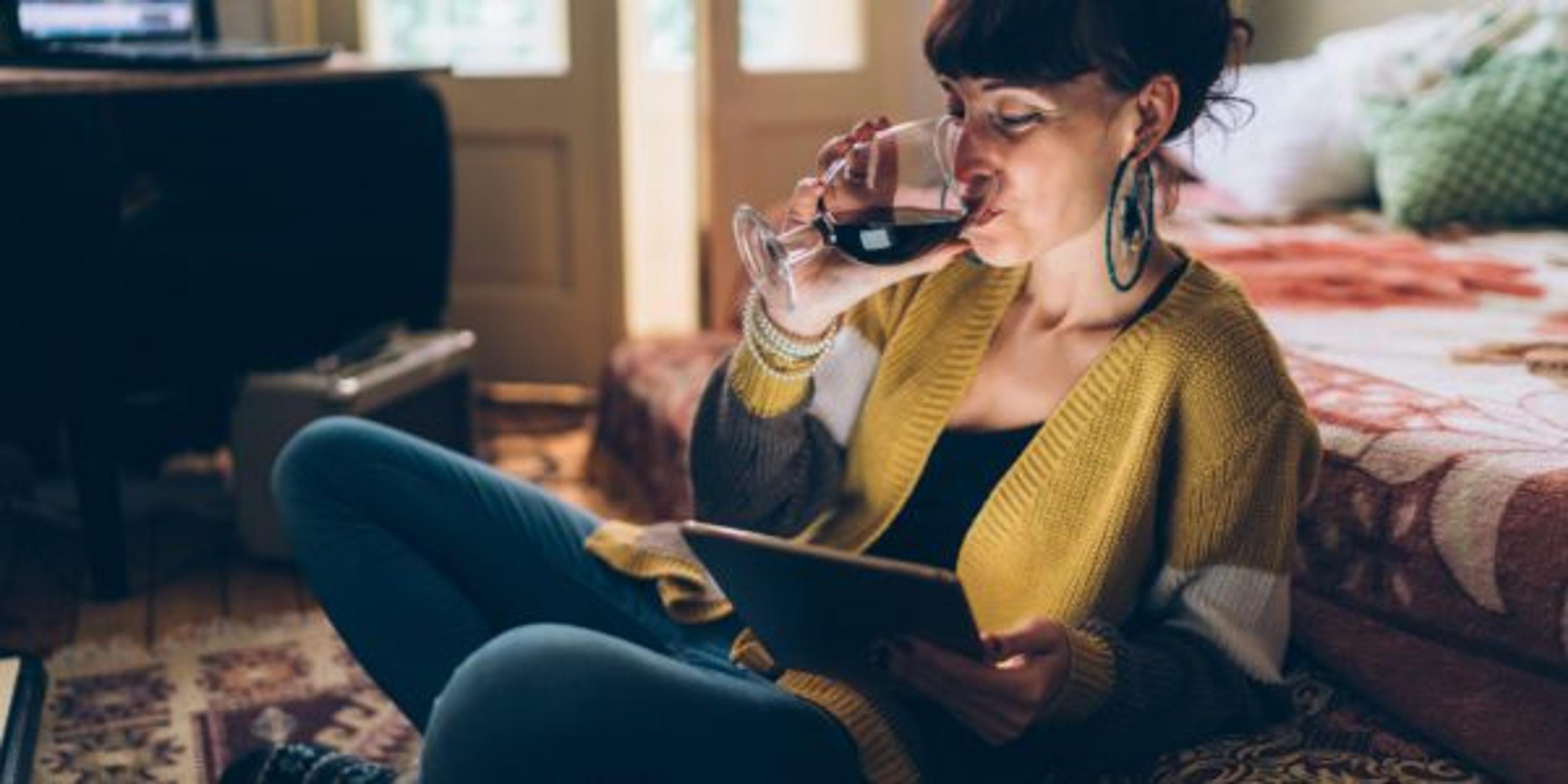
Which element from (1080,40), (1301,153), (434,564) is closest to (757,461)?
(434,564)

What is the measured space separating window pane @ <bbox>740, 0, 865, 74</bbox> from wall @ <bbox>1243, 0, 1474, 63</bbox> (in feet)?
2.61

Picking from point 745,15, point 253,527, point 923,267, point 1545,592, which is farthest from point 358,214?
point 1545,592

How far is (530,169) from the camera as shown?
121 inches

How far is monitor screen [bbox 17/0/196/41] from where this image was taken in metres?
2.04

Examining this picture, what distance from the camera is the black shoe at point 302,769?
4.03 feet

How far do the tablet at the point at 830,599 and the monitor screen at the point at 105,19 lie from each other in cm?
154

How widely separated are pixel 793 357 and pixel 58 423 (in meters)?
1.74

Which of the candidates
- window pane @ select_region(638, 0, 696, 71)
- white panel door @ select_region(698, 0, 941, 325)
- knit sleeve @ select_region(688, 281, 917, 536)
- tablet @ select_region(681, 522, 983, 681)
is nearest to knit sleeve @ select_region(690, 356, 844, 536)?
knit sleeve @ select_region(688, 281, 917, 536)

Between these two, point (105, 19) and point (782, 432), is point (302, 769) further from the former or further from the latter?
point (105, 19)

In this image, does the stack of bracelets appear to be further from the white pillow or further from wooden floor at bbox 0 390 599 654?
the white pillow

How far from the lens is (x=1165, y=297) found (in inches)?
41.9

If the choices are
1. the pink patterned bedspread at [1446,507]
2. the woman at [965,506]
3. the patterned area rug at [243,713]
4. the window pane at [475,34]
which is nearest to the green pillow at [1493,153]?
the pink patterned bedspread at [1446,507]

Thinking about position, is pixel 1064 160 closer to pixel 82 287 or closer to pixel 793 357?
pixel 793 357

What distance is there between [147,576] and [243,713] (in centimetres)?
52
